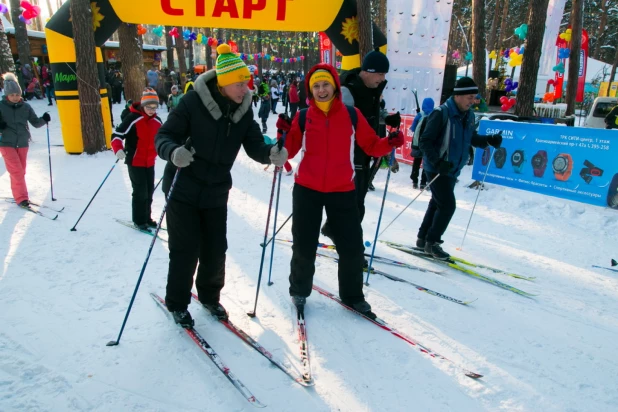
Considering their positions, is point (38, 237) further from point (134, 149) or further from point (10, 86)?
point (10, 86)

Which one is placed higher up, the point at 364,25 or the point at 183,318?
the point at 364,25

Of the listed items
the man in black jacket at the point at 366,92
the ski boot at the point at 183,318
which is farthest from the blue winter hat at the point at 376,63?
A: the ski boot at the point at 183,318

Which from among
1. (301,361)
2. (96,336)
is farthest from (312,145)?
(96,336)

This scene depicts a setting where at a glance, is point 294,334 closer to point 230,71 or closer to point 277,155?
point 277,155

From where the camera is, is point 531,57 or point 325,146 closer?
point 325,146

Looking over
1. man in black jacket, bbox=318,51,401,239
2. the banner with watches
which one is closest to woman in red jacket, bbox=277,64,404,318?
man in black jacket, bbox=318,51,401,239

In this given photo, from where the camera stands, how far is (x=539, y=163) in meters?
6.93

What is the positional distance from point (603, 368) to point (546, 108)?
55.6 ft

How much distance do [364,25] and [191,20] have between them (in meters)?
3.51

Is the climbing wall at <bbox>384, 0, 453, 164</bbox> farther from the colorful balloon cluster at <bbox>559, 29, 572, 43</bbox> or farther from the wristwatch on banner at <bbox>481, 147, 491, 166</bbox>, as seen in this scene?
the colorful balloon cluster at <bbox>559, 29, 572, 43</bbox>

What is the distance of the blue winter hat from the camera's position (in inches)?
136

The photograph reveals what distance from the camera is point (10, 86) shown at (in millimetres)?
5539

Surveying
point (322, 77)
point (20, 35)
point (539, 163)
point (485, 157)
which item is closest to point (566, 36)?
point (485, 157)

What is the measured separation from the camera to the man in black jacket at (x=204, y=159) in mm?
2654
